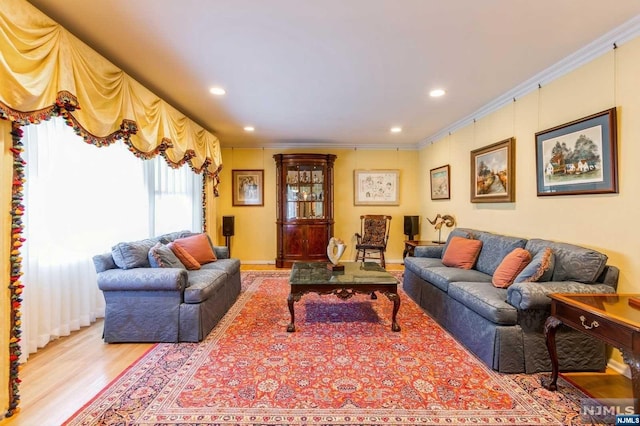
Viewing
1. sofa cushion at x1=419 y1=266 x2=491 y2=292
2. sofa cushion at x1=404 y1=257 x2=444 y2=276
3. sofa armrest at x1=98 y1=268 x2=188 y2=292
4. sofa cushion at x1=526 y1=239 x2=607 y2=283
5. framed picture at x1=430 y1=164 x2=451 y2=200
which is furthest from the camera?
framed picture at x1=430 y1=164 x2=451 y2=200

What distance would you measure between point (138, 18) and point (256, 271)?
416 centimetres

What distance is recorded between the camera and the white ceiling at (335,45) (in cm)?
188

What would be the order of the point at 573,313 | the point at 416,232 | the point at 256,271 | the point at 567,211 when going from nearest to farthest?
the point at 573,313
the point at 567,211
the point at 256,271
the point at 416,232

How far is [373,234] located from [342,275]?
2809mm

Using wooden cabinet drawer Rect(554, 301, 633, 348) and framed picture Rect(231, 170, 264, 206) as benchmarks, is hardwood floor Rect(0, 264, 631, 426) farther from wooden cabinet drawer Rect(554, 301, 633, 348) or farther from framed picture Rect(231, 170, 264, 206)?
framed picture Rect(231, 170, 264, 206)

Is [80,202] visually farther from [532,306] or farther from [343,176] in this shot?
[343,176]

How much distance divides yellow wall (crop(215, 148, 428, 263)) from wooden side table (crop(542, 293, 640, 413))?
13.8 feet

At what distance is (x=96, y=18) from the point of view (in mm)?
1996

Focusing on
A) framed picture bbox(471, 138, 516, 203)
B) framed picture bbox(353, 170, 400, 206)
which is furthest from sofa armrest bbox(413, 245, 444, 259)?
framed picture bbox(353, 170, 400, 206)

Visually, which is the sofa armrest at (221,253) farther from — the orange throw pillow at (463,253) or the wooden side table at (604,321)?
the wooden side table at (604,321)

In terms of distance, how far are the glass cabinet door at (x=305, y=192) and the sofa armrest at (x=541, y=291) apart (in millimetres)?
3841

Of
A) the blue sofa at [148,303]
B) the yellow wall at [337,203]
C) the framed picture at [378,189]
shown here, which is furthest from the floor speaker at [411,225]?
the blue sofa at [148,303]

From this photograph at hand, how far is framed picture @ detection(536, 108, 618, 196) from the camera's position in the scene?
225 centimetres

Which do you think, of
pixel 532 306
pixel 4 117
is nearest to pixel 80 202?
pixel 4 117
